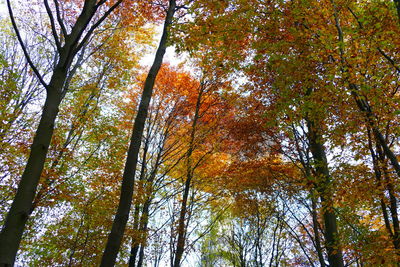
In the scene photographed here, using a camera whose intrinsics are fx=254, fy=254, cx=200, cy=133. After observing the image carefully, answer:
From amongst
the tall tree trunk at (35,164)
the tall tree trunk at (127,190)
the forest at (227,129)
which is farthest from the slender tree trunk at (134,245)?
the tall tree trunk at (35,164)

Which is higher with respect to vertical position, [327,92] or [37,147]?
[327,92]

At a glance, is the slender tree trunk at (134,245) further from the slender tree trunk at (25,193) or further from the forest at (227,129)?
the slender tree trunk at (25,193)

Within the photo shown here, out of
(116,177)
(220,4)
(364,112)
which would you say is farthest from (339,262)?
(116,177)

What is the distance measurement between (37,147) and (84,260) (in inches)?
376

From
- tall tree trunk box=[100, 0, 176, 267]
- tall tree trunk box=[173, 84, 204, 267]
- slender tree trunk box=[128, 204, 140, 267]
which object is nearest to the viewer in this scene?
tall tree trunk box=[100, 0, 176, 267]

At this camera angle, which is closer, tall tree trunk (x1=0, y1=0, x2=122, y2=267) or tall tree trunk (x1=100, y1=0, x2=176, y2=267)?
tall tree trunk (x1=0, y1=0, x2=122, y2=267)

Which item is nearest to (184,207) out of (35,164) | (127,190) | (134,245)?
(134,245)

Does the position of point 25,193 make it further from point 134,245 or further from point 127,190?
point 134,245

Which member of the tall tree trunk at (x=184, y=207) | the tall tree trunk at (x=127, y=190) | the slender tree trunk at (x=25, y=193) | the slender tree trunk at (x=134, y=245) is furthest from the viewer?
the tall tree trunk at (x=184, y=207)

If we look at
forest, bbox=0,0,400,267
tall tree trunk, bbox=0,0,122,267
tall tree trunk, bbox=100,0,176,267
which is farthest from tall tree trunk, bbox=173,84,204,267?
tall tree trunk, bbox=0,0,122,267

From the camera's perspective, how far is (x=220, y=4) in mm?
5715

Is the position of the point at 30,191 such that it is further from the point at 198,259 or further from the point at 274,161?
the point at 198,259

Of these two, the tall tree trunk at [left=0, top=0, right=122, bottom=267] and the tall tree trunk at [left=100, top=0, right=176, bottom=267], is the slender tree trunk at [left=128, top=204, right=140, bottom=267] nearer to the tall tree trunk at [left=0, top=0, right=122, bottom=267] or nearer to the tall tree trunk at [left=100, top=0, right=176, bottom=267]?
the tall tree trunk at [left=100, top=0, right=176, bottom=267]

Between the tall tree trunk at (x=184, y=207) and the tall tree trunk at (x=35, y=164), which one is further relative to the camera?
the tall tree trunk at (x=184, y=207)
